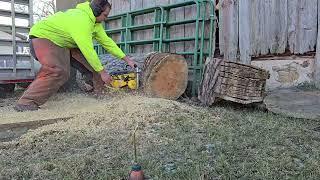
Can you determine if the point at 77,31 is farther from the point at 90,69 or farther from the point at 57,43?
the point at 90,69

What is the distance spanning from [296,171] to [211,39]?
3910 mm

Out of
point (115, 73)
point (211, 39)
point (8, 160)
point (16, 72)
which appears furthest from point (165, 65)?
point (8, 160)

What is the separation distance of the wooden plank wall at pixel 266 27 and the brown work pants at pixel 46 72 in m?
2.61

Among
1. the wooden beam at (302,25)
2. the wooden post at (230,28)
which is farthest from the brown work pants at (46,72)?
the wooden beam at (302,25)

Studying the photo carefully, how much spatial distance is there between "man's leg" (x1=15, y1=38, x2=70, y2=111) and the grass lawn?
2.46ft

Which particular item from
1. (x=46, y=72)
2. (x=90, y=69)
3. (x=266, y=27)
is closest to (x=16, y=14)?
(x=90, y=69)

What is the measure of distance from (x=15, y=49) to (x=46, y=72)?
150cm

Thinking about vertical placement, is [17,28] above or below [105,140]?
above

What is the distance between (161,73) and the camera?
571cm

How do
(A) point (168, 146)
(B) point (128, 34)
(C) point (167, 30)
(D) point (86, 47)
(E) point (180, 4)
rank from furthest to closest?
→ (B) point (128, 34) → (C) point (167, 30) → (E) point (180, 4) → (D) point (86, 47) → (A) point (168, 146)

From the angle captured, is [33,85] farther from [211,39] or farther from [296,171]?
[296,171]

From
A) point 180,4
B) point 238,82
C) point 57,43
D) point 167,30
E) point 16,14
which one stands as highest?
point 180,4

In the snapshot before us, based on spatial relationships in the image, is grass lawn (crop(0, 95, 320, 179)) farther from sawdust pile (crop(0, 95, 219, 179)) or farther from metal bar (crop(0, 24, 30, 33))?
metal bar (crop(0, 24, 30, 33))

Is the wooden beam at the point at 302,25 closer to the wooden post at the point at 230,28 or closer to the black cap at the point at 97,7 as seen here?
the wooden post at the point at 230,28
